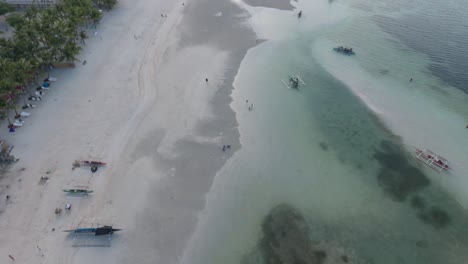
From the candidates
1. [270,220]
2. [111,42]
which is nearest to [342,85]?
[270,220]

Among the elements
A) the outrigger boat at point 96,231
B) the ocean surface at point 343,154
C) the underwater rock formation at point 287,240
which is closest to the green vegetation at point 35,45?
the outrigger boat at point 96,231

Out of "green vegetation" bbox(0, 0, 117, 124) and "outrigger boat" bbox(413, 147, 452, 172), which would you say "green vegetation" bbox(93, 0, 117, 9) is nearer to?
"green vegetation" bbox(0, 0, 117, 124)

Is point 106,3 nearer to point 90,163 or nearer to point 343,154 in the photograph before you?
point 90,163

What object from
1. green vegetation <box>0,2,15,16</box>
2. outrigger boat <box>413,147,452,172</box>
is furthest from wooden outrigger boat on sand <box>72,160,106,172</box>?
green vegetation <box>0,2,15,16</box>

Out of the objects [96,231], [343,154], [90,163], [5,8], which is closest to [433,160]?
[343,154]

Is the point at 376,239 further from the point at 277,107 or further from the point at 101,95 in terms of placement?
the point at 101,95

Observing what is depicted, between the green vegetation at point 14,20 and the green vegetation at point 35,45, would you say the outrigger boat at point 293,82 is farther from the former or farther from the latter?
the green vegetation at point 14,20
